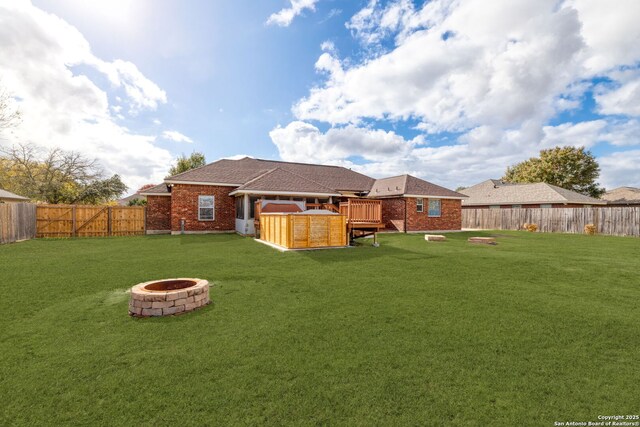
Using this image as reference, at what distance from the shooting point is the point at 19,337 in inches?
Result: 158

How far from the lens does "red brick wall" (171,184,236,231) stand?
19.3 meters

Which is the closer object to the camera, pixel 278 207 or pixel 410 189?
pixel 278 207

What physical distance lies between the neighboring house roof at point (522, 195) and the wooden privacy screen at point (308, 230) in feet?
84.3

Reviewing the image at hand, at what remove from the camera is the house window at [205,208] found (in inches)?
786

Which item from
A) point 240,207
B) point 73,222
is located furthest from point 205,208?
point 73,222

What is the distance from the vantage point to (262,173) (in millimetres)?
23125

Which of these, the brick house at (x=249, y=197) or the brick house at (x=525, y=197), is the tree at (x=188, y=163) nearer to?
the brick house at (x=249, y=197)

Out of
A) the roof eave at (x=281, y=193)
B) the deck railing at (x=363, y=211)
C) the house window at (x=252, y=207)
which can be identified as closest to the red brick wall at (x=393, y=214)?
the roof eave at (x=281, y=193)

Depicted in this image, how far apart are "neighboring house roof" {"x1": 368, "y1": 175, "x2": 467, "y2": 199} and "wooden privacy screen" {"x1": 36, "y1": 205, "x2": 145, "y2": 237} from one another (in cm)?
1945

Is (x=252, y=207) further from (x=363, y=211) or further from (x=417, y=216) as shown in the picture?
(x=417, y=216)

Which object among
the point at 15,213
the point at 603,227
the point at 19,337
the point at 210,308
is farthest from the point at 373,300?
the point at 603,227

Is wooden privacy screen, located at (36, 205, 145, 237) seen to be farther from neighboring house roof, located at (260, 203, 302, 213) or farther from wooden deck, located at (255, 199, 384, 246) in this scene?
wooden deck, located at (255, 199, 384, 246)

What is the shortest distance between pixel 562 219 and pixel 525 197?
723 cm

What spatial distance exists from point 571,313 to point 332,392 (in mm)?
4859
